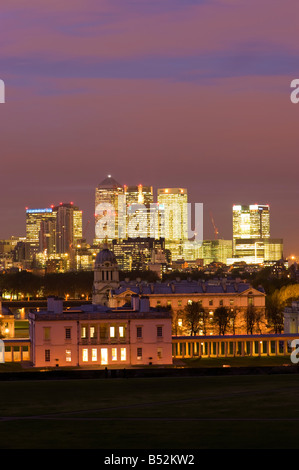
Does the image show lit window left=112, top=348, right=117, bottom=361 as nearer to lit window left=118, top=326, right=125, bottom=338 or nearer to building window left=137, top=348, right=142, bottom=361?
lit window left=118, top=326, right=125, bottom=338

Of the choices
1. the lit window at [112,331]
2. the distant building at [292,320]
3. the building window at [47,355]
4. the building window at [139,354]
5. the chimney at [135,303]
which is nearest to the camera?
the building window at [47,355]

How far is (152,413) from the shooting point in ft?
178

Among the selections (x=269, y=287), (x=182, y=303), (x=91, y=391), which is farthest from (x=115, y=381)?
(x=269, y=287)

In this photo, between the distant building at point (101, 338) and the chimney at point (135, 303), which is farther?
the chimney at point (135, 303)

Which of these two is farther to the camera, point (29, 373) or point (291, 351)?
point (291, 351)

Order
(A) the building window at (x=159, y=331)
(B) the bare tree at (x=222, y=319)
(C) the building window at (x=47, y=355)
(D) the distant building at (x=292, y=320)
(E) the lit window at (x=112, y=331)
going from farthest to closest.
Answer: (B) the bare tree at (x=222, y=319)
(D) the distant building at (x=292, y=320)
(A) the building window at (x=159, y=331)
(E) the lit window at (x=112, y=331)
(C) the building window at (x=47, y=355)

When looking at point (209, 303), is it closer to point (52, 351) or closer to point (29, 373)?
point (52, 351)

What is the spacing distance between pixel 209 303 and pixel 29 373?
66.1 m

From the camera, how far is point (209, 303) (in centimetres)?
13462

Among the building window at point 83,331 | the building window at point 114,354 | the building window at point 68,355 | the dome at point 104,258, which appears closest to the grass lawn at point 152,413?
the building window at point 68,355

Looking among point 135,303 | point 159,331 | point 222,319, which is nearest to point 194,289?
point 222,319

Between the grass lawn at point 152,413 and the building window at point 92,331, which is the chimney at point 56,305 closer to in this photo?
the building window at point 92,331

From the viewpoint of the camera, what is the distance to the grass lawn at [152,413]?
4659 centimetres

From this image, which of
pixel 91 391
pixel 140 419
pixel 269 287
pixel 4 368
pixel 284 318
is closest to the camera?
pixel 140 419
